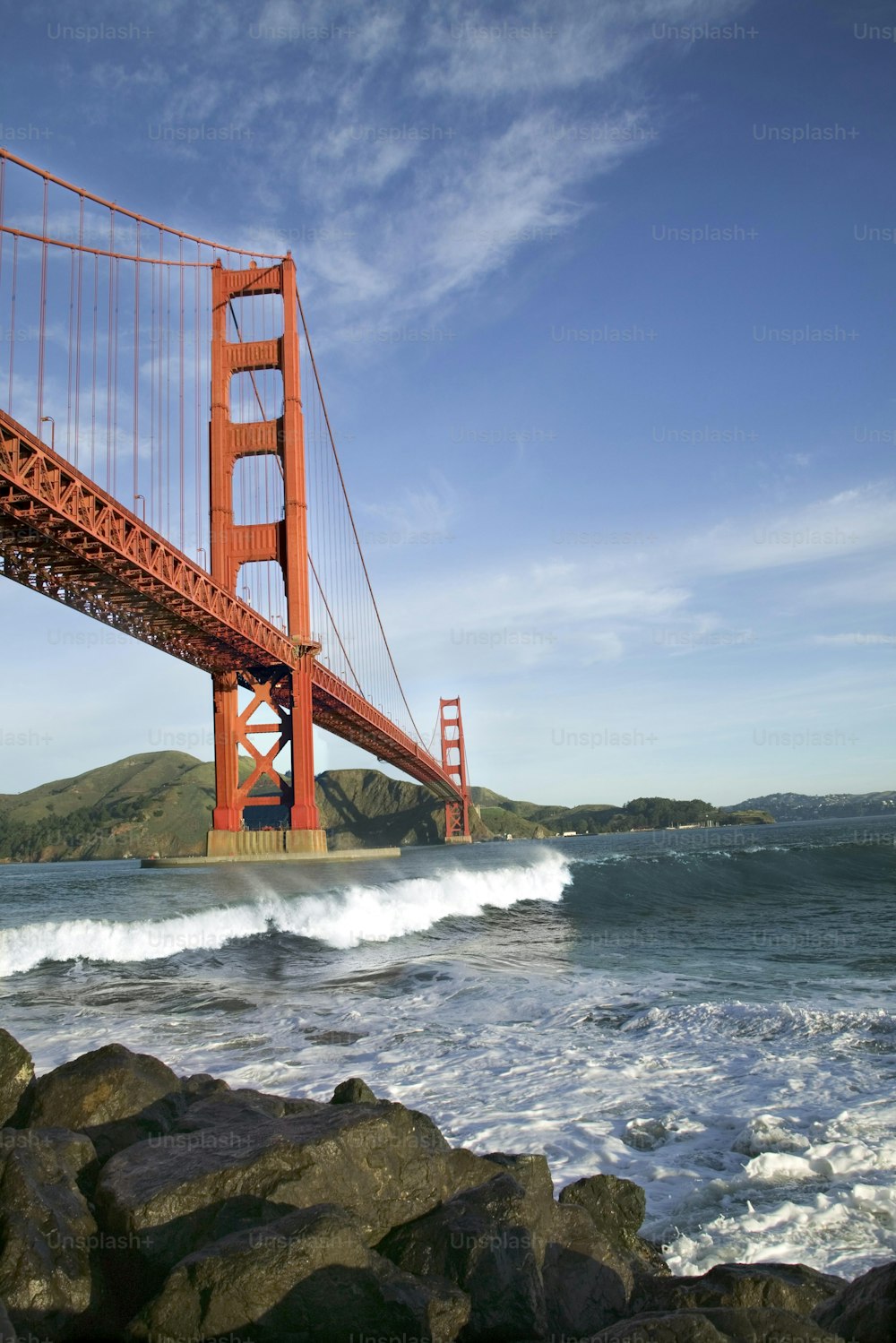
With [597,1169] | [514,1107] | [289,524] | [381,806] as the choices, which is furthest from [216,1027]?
[381,806]

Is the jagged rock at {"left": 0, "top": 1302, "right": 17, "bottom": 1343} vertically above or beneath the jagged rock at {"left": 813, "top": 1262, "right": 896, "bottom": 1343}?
above

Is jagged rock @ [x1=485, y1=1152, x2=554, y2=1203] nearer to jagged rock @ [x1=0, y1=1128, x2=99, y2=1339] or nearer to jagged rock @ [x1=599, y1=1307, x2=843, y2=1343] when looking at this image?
jagged rock @ [x1=599, y1=1307, x2=843, y2=1343]

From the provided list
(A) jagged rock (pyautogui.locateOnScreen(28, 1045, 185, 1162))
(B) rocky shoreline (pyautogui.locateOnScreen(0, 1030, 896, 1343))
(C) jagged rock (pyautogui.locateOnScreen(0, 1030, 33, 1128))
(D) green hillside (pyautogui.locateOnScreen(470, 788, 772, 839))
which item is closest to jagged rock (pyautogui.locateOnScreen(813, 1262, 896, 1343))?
(B) rocky shoreline (pyautogui.locateOnScreen(0, 1030, 896, 1343))

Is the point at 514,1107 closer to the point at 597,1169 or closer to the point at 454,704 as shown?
the point at 597,1169

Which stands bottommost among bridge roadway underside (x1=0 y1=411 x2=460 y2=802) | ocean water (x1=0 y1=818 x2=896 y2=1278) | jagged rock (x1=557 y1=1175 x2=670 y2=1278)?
ocean water (x1=0 y1=818 x2=896 y2=1278)

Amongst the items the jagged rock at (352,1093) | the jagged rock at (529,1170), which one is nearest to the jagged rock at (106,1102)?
the jagged rock at (352,1093)

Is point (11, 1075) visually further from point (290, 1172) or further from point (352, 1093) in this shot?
point (290, 1172)
